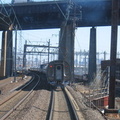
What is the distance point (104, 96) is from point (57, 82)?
5.27 m

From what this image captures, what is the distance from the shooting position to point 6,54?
51.2 metres

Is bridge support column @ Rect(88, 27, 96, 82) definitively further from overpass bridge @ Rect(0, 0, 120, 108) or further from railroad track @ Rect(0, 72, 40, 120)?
railroad track @ Rect(0, 72, 40, 120)

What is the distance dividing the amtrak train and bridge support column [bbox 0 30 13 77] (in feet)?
86.3

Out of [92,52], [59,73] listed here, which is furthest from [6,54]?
[59,73]

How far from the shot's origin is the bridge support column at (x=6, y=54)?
161ft

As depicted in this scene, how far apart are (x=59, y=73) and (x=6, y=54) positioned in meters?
29.8

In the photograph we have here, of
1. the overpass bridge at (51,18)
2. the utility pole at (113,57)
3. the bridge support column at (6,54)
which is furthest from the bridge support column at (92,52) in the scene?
the utility pole at (113,57)

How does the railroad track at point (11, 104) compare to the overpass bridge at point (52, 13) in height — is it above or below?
below

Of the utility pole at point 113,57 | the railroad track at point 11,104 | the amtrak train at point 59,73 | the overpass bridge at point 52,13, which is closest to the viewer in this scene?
the railroad track at point 11,104

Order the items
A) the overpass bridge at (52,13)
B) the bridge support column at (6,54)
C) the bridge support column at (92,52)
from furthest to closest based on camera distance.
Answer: the bridge support column at (6,54), the bridge support column at (92,52), the overpass bridge at (52,13)

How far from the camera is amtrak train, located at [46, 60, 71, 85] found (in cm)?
2392

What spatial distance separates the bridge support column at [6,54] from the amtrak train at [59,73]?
1035 inches

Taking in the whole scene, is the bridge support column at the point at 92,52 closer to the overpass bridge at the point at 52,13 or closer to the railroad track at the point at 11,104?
the overpass bridge at the point at 52,13

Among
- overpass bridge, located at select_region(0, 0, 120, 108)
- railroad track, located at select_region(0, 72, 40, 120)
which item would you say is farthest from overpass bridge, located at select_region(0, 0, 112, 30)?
railroad track, located at select_region(0, 72, 40, 120)
